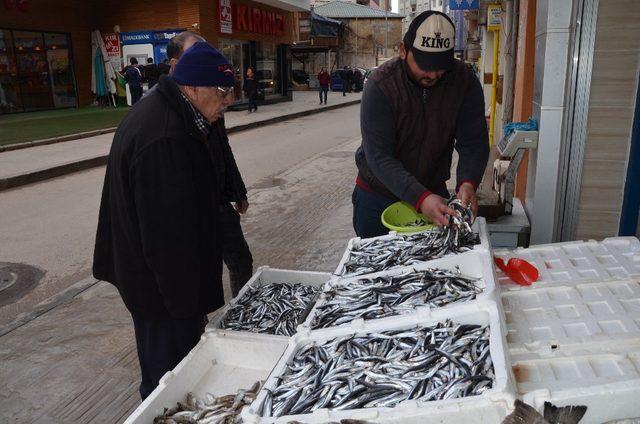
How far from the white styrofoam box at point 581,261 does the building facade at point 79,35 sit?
21.1 metres

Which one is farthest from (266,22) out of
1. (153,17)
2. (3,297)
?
(3,297)

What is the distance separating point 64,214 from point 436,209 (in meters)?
7.32

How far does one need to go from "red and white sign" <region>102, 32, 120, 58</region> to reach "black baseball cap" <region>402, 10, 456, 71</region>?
76.3 ft

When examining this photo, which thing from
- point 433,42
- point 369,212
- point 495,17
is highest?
point 495,17

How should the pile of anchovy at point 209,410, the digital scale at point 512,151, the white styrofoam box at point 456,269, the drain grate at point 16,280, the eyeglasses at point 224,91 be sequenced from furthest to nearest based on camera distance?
the drain grate at point 16,280, the digital scale at point 512,151, the eyeglasses at point 224,91, the white styrofoam box at point 456,269, the pile of anchovy at point 209,410

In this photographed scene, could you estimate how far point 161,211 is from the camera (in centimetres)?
279

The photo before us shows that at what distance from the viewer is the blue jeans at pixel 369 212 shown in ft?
13.1

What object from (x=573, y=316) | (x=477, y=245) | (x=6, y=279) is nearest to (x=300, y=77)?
(x=6, y=279)

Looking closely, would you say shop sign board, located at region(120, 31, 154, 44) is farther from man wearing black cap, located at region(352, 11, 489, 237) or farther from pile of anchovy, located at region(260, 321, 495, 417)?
pile of anchovy, located at region(260, 321, 495, 417)

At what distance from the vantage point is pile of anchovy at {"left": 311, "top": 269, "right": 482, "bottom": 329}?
2.78 m

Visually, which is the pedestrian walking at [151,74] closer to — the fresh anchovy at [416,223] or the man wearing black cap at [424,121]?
the fresh anchovy at [416,223]

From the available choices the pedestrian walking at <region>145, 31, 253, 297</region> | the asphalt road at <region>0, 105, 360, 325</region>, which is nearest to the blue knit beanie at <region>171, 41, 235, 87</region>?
the pedestrian walking at <region>145, 31, 253, 297</region>

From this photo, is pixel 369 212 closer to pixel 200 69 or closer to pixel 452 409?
pixel 200 69

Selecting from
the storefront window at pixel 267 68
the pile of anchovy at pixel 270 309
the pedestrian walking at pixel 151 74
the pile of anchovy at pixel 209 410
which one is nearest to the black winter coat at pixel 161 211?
the pile of anchovy at pixel 209 410
